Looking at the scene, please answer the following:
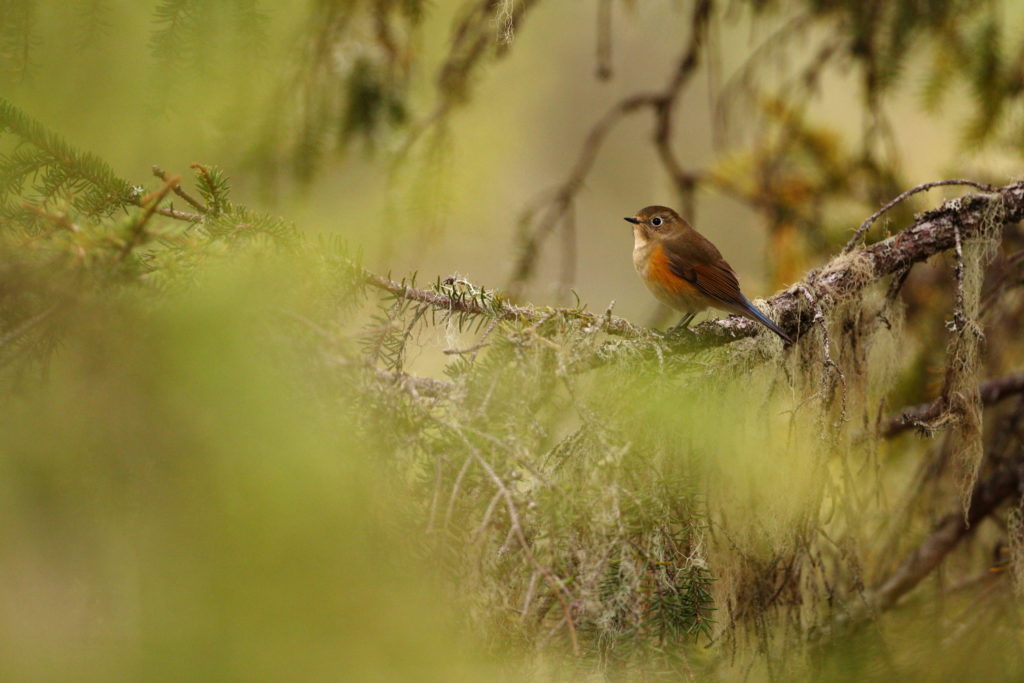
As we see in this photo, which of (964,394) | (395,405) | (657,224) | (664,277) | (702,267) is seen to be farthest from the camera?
(657,224)

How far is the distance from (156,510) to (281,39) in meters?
2.86

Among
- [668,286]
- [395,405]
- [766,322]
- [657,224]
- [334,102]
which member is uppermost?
[334,102]

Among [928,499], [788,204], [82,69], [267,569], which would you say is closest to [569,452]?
[267,569]

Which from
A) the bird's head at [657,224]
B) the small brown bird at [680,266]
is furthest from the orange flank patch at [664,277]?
the bird's head at [657,224]

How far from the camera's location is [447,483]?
1.53 m

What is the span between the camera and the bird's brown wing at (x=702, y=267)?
3.12 meters

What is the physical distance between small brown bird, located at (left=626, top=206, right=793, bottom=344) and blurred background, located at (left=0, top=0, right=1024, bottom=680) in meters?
0.66

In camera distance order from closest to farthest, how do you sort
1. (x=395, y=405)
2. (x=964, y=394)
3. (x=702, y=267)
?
(x=395, y=405), (x=964, y=394), (x=702, y=267)

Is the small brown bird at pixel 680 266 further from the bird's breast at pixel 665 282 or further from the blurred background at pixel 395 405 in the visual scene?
the blurred background at pixel 395 405

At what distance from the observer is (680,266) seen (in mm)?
3324

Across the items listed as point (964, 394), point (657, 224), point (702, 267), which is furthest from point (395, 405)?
point (657, 224)

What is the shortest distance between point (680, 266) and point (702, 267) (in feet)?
0.30

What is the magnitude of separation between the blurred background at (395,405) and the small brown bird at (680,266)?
2.17 feet

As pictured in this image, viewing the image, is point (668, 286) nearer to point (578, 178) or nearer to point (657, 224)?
point (657, 224)
